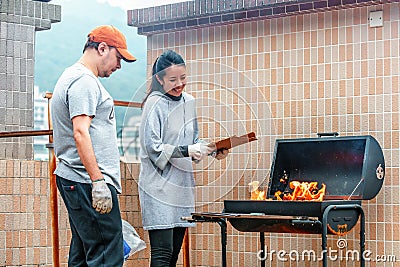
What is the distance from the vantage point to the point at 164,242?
483 cm

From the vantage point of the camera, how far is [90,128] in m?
4.12

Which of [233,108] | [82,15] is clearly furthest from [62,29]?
[233,108]

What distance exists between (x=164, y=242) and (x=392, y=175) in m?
1.59

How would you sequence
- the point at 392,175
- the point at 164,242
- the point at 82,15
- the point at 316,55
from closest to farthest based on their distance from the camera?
the point at 164,242
the point at 392,175
the point at 316,55
the point at 82,15

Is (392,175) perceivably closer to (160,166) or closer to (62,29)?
(160,166)

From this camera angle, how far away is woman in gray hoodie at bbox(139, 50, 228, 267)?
4867mm

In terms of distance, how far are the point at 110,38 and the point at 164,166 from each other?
0.95m

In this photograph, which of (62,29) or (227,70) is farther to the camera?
(62,29)

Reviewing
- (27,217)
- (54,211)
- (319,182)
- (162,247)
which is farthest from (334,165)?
(27,217)

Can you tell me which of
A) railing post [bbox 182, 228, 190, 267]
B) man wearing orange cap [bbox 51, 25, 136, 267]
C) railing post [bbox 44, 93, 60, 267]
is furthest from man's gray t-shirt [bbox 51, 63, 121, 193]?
railing post [bbox 182, 228, 190, 267]

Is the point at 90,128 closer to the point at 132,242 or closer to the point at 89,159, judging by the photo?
the point at 89,159

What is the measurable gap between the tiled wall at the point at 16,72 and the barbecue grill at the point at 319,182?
2.32 m

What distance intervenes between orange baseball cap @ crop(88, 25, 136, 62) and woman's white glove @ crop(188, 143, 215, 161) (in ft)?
2.76

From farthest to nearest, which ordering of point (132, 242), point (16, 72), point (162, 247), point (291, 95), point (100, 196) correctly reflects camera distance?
point (16, 72), point (291, 95), point (132, 242), point (162, 247), point (100, 196)
